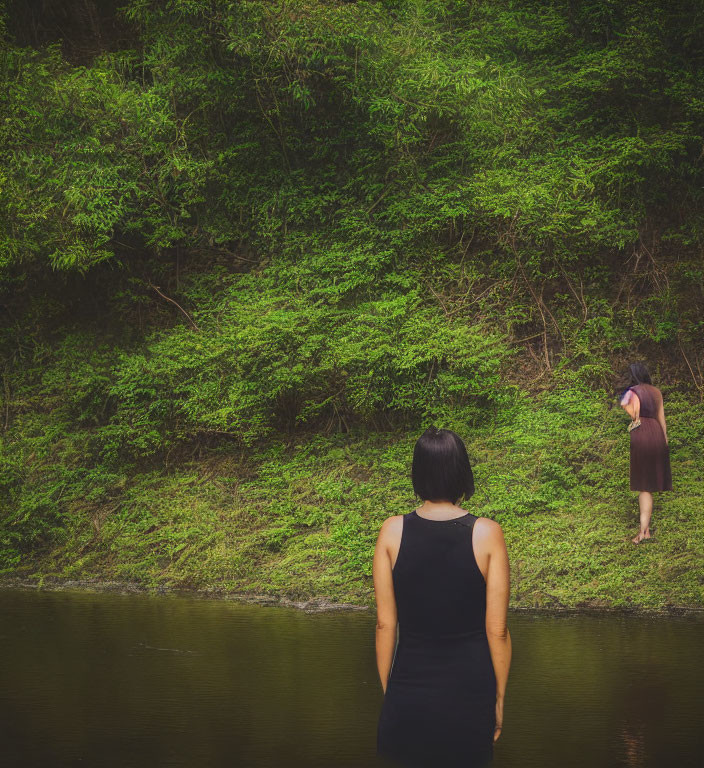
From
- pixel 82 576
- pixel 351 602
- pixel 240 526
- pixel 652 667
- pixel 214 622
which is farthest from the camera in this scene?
pixel 240 526

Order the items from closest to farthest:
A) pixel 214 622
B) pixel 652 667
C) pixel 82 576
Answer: pixel 652 667
pixel 214 622
pixel 82 576

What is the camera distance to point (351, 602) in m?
8.12

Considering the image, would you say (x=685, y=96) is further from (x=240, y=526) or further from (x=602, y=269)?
(x=240, y=526)

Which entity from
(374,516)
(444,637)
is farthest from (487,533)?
(374,516)

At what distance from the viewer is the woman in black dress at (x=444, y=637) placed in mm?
2531

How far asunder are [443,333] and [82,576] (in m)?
5.67

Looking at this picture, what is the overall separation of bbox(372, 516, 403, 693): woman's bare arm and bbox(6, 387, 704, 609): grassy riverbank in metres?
5.40

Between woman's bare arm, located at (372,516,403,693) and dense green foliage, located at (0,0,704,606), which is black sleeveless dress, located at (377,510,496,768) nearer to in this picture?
woman's bare arm, located at (372,516,403,693)

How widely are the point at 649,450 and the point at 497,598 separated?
21.7 ft

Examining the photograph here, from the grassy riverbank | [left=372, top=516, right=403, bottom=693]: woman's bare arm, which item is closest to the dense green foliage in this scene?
the grassy riverbank

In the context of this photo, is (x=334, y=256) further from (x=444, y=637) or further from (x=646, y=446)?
(x=444, y=637)

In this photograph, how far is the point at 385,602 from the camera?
2.68 m

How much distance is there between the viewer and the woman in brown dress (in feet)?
28.2

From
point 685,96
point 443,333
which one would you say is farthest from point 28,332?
point 685,96
